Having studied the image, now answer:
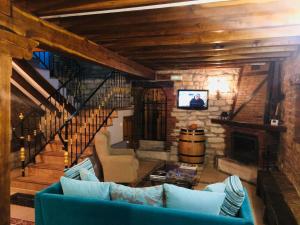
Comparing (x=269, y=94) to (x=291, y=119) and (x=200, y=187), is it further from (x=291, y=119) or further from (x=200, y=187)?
(x=200, y=187)

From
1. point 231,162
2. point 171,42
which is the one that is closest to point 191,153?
point 231,162

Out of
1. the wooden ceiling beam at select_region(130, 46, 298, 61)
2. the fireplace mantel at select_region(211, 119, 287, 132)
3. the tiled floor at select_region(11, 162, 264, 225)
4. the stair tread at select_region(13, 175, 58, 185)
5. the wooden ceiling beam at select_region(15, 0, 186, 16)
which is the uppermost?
the wooden ceiling beam at select_region(130, 46, 298, 61)

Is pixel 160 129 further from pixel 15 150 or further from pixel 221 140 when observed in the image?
pixel 15 150

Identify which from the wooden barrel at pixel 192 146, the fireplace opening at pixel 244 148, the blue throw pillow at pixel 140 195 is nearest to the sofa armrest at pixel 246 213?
the blue throw pillow at pixel 140 195

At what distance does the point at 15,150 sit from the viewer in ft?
17.5

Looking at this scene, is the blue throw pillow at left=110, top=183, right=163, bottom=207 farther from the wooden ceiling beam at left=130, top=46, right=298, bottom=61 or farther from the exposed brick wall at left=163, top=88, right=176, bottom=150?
the exposed brick wall at left=163, top=88, right=176, bottom=150

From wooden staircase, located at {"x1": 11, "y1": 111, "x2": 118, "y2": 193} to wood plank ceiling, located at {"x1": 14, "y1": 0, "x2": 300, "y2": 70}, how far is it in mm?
2251

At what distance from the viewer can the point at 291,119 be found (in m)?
3.96

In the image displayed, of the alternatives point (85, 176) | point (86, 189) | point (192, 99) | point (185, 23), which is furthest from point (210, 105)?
point (86, 189)

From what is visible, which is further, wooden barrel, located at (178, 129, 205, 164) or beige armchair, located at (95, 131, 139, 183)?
wooden barrel, located at (178, 129, 205, 164)

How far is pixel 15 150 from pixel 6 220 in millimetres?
3553

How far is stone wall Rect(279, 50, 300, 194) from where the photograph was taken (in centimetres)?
362

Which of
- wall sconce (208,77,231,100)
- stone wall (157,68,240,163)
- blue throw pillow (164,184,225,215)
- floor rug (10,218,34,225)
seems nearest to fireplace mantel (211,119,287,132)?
stone wall (157,68,240,163)

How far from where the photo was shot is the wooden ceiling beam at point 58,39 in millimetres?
2199
